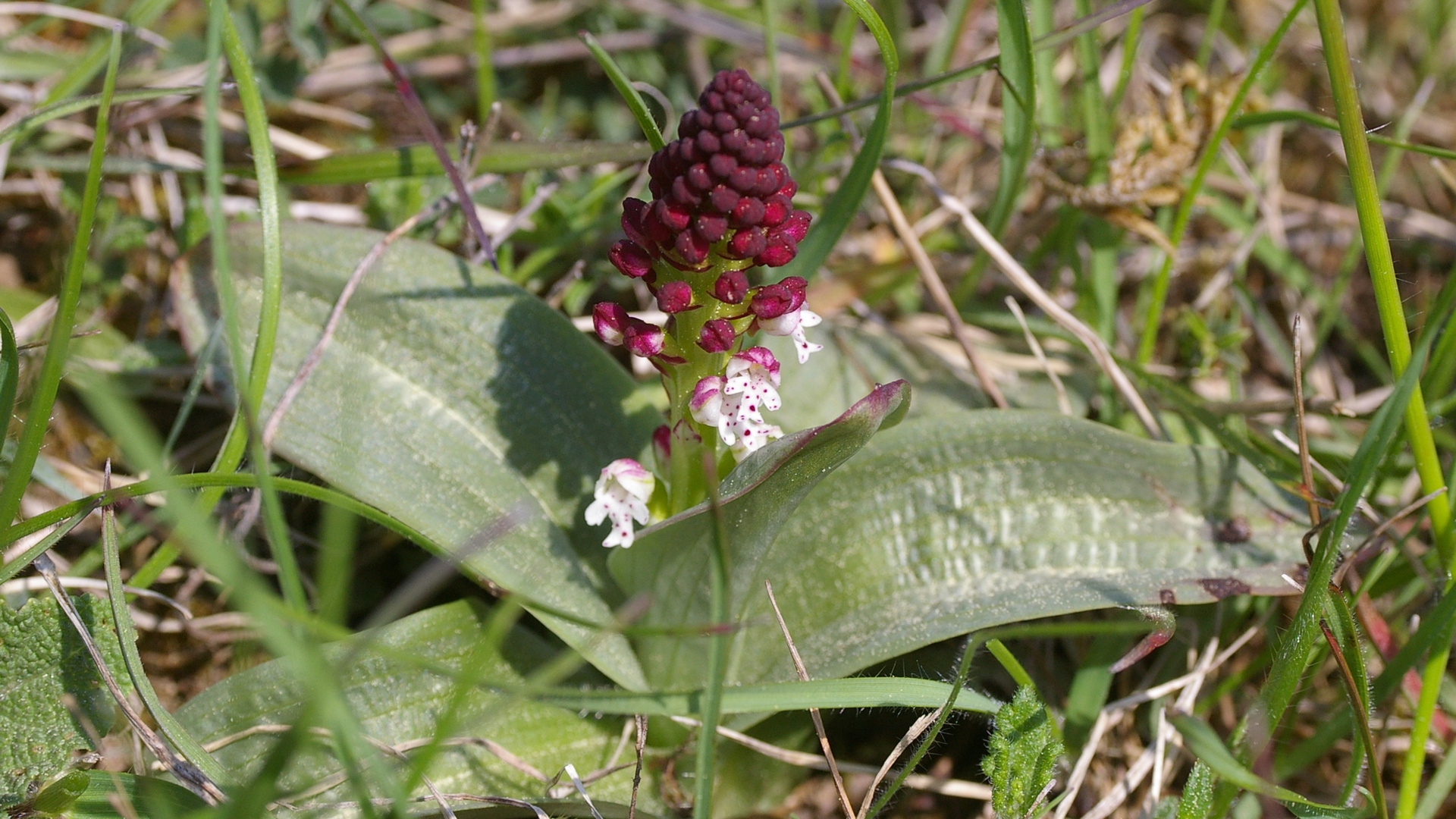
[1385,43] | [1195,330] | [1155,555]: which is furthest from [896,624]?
[1385,43]

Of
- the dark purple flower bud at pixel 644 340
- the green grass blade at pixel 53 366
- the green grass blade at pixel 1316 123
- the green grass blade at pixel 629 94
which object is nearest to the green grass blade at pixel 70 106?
the green grass blade at pixel 53 366

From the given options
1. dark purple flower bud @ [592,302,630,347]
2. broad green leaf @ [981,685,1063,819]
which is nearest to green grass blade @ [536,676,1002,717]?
broad green leaf @ [981,685,1063,819]

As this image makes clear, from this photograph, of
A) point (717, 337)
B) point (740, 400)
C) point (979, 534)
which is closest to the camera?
point (717, 337)

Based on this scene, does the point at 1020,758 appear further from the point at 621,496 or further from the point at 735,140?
the point at 735,140

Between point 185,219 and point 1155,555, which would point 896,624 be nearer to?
point 1155,555

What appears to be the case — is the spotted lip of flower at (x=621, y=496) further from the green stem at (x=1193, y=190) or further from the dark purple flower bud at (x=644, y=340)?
the green stem at (x=1193, y=190)

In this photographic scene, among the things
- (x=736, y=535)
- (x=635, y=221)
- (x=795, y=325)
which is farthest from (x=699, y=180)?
(x=736, y=535)
